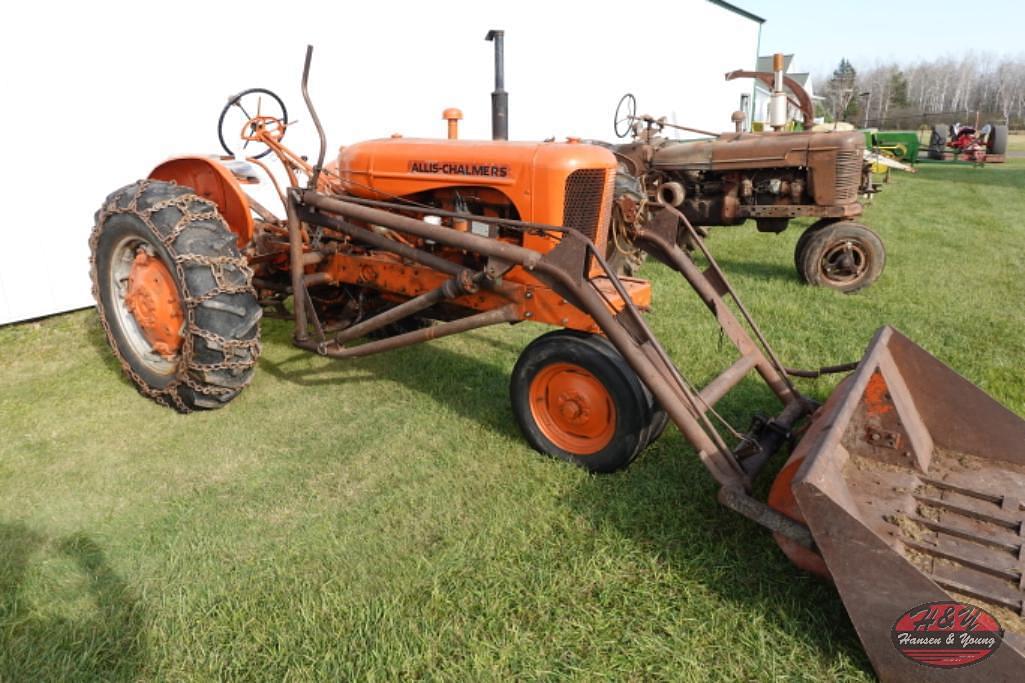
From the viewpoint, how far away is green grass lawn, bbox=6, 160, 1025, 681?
2.05 m

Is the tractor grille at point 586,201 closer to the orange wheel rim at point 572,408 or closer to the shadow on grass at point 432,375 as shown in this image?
the orange wheel rim at point 572,408

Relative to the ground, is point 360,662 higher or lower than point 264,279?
lower

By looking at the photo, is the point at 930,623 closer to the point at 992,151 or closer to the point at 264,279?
the point at 264,279

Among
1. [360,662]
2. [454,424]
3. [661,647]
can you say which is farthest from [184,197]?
[661,647]

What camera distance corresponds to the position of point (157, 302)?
140 inches

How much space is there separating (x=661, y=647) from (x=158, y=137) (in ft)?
17.6

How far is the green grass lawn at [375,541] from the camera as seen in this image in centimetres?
205

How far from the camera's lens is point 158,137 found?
5484 mm

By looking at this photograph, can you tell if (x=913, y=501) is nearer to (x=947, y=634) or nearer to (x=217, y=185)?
(x=947, y=634)

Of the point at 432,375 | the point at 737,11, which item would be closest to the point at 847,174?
the point at 432,375

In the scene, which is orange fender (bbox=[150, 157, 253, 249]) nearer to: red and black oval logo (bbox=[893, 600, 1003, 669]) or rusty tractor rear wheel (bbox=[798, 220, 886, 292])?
red and black oval logo (bbox=[893, 600, 1003, 669])

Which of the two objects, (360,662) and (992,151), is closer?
(360,662)

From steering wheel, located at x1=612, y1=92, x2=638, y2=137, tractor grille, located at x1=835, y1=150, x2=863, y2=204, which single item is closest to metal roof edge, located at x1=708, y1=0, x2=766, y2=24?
steering wheel, located at x1=612, y1=92, x2=638, y2=137

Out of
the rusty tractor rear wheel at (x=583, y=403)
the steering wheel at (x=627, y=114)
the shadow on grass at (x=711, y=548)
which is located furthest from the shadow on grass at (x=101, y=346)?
the steering wheel at (x=627, y=114)
